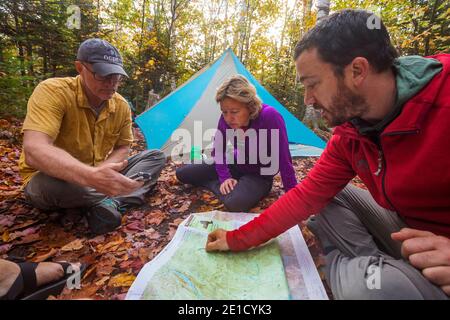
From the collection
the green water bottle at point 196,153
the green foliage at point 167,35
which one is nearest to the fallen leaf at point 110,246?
the green water bottle at point 196,153

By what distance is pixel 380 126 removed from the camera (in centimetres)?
109

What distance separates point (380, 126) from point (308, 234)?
946mm

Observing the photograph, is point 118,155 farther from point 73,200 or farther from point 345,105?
point 345,105

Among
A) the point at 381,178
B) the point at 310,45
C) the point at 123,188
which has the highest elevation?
the point at 310,45

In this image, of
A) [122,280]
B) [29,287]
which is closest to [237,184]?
[122,280]

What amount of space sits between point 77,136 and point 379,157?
196cm

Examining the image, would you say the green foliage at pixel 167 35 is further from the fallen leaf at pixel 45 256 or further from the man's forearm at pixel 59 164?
the fallen leaf at pixel 45 256

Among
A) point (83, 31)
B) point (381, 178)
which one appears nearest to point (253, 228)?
point (381, 178)

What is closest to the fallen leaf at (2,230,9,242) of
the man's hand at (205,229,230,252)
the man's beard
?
the man's hand at (205,229,230,252)

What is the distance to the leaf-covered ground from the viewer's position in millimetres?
1422

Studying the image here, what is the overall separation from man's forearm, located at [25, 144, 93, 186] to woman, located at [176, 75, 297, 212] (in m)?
1.11

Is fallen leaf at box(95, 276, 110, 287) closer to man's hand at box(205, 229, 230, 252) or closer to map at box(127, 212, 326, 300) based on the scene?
map at box(127, 212, 326, 300)

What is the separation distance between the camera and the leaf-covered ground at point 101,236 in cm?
142

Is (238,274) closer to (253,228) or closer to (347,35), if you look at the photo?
(253,228)
